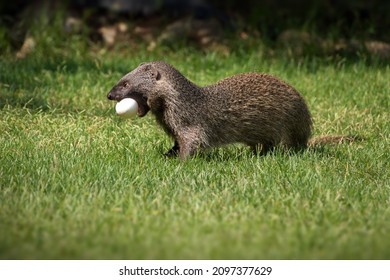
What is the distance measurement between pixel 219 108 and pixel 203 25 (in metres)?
5.24

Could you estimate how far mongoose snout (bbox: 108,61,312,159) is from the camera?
6176 mm

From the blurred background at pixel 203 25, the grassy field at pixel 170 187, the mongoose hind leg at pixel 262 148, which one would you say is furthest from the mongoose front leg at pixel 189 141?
→ the blurred background at pixel 203 25

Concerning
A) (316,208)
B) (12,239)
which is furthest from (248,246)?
(12,239)

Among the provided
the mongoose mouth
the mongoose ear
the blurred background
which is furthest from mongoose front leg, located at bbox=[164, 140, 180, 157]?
the blurred background

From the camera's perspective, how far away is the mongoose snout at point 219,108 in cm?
618

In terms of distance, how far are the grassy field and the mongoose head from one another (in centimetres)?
40

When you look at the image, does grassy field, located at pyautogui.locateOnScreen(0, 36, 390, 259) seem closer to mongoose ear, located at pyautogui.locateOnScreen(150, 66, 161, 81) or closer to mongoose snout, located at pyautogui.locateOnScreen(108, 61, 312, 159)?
mongoose snout, located at pyautogui.locateOnScreen(108, 61, 312, 159)

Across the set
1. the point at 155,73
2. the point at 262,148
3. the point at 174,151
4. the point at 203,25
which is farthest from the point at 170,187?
the point at 203,25

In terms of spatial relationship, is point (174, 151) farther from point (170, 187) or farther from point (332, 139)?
point (332, 139)

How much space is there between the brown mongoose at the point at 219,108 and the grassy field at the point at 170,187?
197mm

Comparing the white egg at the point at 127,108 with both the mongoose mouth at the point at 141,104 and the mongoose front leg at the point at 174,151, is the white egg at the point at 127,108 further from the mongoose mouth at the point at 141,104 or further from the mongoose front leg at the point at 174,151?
the mongoose front leg at the point at 174,151

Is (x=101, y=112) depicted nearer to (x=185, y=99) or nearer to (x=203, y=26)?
(x=185, y=99)

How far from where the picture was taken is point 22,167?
18.3ft

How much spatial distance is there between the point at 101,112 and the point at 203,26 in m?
4.15
